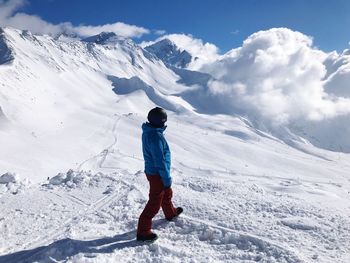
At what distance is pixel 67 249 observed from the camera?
7270 mm

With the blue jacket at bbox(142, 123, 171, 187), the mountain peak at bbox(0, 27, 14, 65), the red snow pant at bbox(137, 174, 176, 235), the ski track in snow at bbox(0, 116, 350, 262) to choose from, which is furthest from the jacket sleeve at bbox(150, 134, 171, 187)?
the mountain peak at bbox(0, 27, 14, 65)

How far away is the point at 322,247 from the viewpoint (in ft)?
24.4

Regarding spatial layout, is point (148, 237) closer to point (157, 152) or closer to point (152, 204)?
point (152, 204)

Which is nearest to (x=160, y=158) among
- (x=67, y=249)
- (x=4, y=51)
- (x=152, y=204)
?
(x=152, y=204)

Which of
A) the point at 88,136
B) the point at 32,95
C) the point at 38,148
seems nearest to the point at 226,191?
the point at 38,148

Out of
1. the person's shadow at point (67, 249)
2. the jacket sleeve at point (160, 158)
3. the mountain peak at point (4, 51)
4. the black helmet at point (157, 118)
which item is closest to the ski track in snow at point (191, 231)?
the person's shadow at point (67, 249)

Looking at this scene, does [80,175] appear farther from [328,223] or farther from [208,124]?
[208,124]

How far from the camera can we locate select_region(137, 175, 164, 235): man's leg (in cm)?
769

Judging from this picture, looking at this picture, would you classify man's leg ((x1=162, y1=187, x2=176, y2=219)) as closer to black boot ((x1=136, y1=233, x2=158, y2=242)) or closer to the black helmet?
black boot ((x1=136, y1=233, x2=158, y2=242))

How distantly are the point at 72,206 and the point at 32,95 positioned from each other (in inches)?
3510

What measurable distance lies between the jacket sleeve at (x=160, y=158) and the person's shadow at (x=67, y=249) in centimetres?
116

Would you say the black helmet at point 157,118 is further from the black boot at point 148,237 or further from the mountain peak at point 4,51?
the mountain peak at point 4,51

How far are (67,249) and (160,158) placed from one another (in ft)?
6.96

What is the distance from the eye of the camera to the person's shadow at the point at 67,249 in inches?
276
